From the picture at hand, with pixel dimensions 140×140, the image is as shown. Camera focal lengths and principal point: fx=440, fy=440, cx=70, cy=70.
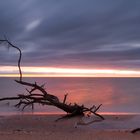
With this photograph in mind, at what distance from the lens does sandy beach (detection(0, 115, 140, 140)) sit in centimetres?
1317

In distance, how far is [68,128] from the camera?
17141mm

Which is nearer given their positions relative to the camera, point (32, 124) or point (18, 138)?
point (18, 138)

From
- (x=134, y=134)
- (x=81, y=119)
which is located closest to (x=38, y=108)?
(x=81, y=119)

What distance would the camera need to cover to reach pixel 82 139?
12.8m

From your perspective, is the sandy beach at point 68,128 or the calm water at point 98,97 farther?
the calm water at point 98,97

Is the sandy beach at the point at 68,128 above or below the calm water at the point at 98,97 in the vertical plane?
below

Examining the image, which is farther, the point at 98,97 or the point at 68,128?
the point at 98,97

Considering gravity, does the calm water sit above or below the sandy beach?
above

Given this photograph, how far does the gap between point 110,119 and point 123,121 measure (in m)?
0.84

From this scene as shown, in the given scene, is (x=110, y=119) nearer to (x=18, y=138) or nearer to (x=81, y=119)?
(x=81, y=119)

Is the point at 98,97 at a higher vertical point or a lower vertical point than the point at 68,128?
higher

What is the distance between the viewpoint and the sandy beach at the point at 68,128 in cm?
1317

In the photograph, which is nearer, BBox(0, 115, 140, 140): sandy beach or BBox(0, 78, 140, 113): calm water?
BBox(0, 115, 140, 140): sandy beach

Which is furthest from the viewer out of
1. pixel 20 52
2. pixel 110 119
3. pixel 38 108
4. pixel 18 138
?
pixel 38 108
